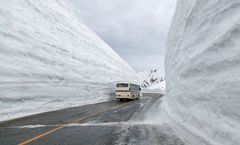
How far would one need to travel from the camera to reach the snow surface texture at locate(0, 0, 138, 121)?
16.9m

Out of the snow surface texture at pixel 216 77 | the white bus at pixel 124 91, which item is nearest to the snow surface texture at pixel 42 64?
the white bus at pixel 124 91

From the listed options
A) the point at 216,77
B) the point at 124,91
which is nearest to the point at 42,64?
the point at 124,91

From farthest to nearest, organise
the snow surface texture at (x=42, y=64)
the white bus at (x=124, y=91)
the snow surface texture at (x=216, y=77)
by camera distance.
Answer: the white bus at (x=124, y=91) < the snow surface texture at (x=42, y=64) < the snow surface texture at (x=216, y=77)

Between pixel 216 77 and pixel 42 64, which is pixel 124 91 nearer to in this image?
pixel 42 64

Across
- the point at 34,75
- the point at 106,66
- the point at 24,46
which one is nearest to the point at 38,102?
the point at 34,75

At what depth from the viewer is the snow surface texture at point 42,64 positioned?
16.9 meters

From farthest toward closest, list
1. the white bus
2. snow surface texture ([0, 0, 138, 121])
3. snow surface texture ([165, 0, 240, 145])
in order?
1. the white bus
2. snow surface texture ([0, 0, 138, 121])
3. snow surface texture ([165, 0, 240, 145])

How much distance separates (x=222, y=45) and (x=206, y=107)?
1793 mm

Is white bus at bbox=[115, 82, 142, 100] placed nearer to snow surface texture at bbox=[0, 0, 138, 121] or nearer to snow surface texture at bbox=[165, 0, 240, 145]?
snow surface texture at bbox=[0, 0, 138, 121]

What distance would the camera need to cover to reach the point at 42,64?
72.8ft

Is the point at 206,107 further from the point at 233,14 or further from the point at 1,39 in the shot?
the point at 1,39

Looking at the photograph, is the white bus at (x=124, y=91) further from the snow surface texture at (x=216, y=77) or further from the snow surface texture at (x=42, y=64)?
the snow surface texture at (x=216, y=77)

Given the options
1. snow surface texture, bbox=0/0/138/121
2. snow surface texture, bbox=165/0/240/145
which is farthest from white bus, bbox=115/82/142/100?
snow surface texture, bbox=165/0/240/145

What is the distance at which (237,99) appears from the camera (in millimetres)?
4484
